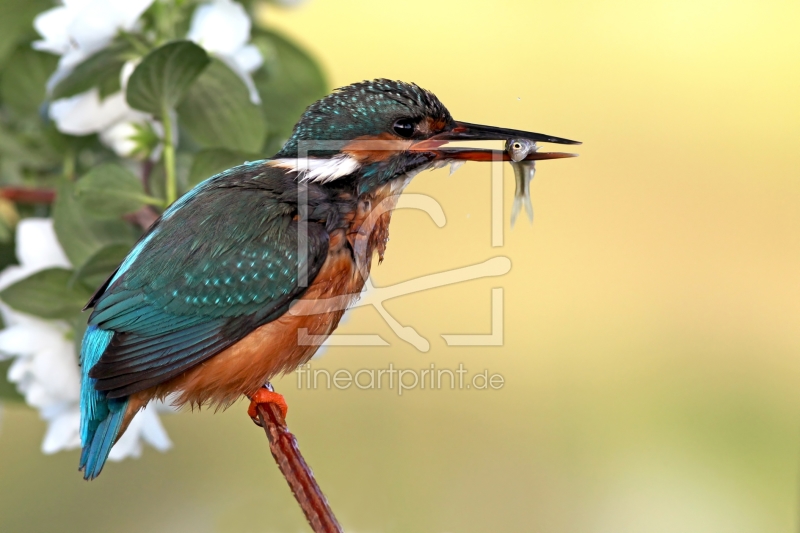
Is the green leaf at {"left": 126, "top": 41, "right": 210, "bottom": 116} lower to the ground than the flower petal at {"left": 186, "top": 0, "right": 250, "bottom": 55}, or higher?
lower

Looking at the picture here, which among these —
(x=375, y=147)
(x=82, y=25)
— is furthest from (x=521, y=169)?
(x=82, y=25)

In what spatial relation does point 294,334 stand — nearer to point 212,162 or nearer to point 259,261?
point 259,261

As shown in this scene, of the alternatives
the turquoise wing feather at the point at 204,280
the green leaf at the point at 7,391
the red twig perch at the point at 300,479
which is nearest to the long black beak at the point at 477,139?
the turquoise wing feather at the point at 204,280

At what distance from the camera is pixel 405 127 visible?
1.17m

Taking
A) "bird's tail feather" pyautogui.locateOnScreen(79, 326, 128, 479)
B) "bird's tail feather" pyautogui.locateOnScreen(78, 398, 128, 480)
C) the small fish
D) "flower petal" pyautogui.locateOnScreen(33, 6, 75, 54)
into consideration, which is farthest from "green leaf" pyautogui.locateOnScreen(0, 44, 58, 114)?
the small fish

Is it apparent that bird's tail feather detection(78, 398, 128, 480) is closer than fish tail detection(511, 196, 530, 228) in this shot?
Yes

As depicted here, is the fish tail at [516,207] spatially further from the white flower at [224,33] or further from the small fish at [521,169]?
the white flower at [224,33]

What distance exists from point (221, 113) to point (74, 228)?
0.22 meters

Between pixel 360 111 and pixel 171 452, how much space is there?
1796 mm

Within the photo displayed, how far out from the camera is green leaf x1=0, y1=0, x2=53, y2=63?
1212 millimetres

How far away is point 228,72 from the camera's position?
1.12 metres

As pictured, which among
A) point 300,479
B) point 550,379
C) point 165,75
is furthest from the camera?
point 550,379

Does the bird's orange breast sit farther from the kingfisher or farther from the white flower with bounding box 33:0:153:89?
the white flower with bounding box 33:0:153:89

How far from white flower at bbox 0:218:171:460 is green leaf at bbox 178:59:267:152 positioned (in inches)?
8.7
